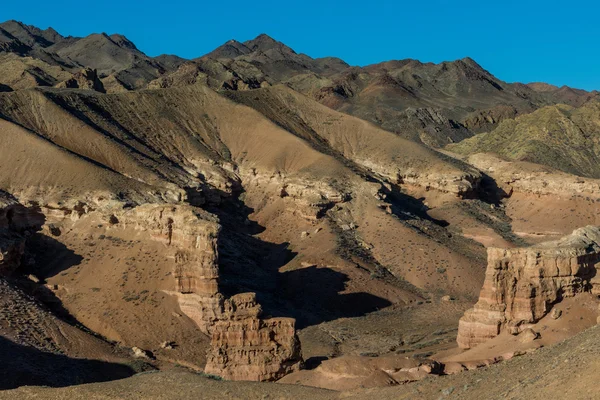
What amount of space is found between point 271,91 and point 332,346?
61516 mm

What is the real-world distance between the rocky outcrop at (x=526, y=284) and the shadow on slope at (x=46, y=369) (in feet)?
52.4

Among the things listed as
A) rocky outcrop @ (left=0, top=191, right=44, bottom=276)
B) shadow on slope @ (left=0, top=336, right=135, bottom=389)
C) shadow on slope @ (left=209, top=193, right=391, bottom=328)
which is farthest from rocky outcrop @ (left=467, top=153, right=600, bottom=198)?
shadow on slope @ (left=0, top=336, right=135, bottom=389)

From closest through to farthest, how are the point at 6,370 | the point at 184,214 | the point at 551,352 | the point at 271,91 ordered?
the point at 551,352 < the point at 6,370 < the point at 184,214 < the point at 271,91

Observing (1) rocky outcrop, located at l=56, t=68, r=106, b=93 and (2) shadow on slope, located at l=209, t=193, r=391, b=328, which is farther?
(1) rocky outcrop, located at l=56, t=68, r=106, b=93

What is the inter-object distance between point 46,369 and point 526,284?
20409 mm

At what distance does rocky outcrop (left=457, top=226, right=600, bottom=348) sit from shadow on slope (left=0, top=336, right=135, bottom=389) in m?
16.0

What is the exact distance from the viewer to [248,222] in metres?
78.0

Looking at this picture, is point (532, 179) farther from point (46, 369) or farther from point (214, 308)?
point (46, 369)

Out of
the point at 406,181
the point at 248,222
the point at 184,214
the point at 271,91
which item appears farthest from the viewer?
the point at 271,91

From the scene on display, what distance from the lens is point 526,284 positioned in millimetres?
39719

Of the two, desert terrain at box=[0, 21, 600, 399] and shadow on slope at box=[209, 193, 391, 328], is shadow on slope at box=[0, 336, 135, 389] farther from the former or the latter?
shadow on slope at box=[209, 193, 391, 328]

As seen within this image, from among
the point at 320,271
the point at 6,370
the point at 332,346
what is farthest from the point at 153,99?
the point at 6,370

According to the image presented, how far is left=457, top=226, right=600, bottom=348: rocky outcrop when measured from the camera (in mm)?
39688

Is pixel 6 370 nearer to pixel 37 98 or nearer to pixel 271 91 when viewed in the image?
pixel 37 98
